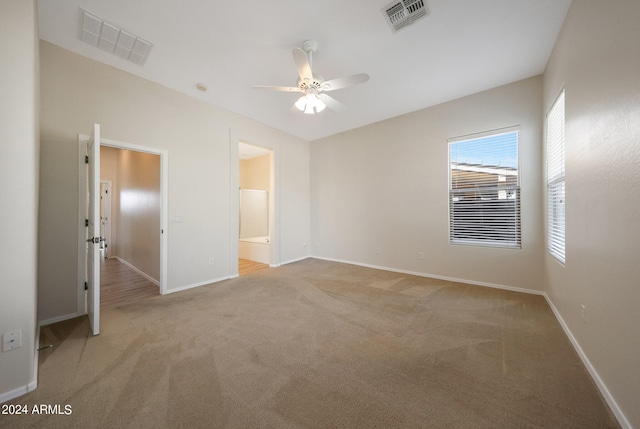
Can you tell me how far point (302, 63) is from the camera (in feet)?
7.68

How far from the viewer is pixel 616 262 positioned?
1462 mm

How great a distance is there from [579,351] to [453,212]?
7.91 feet

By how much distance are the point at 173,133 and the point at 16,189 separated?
2.32 m

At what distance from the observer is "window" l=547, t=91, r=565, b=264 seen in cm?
256

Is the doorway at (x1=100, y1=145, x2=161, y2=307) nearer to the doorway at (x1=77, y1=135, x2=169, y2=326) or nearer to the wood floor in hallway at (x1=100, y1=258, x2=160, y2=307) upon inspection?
the wood floor in hallway at (x1=100, y1=258, x2=160, y2=307)

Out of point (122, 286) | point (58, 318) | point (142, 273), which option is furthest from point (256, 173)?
point (58, 318)

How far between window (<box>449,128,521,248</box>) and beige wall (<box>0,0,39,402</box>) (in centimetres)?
492

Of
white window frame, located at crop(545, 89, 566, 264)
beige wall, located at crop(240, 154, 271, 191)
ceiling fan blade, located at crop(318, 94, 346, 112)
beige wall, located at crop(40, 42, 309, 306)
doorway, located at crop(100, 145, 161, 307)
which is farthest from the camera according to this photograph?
beige wall, located at crop(240, 154, 271, 191)

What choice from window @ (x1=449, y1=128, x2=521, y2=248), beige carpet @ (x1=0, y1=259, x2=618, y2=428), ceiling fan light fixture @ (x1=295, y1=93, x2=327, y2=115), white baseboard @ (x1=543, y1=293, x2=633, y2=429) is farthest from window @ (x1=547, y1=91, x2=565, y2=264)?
ceiling fan light fixture @ (x1=295, y1=93, x2=327, y2=115)

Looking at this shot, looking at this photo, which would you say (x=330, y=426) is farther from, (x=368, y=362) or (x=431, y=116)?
(x=431, y=116)

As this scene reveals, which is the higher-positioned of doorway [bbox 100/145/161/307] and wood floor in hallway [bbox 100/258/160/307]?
doorway [bbox 100/145/161/307]

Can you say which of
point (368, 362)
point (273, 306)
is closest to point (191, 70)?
point (273, 306)

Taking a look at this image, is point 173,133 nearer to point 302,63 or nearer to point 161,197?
point 161,197

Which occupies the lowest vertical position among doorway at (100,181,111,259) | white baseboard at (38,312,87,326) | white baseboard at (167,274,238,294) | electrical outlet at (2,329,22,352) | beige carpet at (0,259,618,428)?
beige carpet at (0,259,618,428)
